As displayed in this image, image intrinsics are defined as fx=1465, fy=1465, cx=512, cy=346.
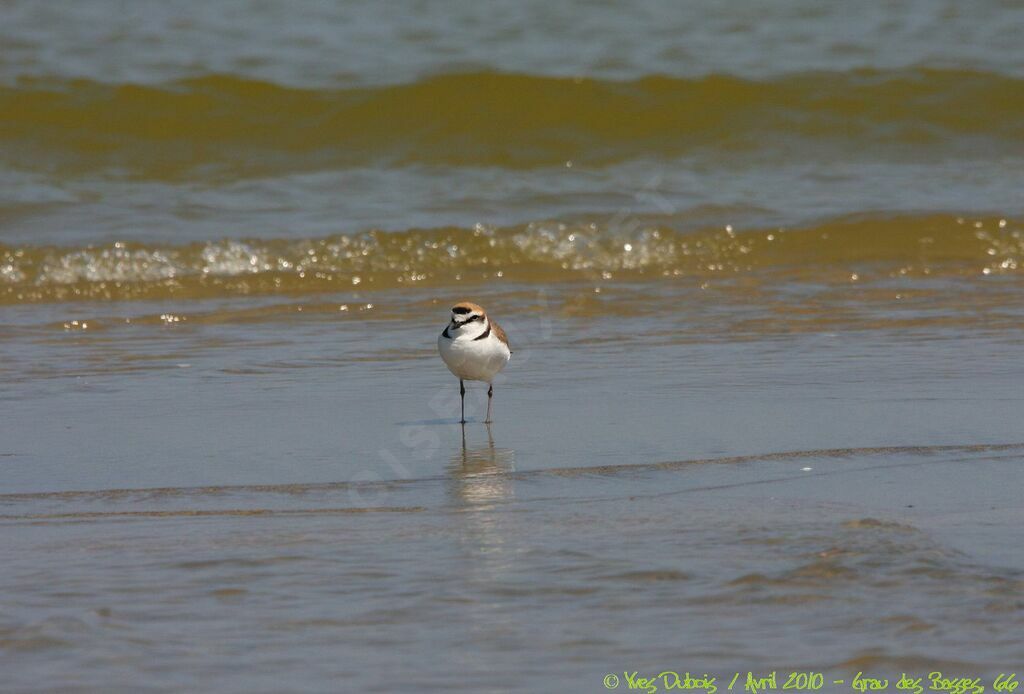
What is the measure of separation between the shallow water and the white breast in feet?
0.85

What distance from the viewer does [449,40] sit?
17500 mm

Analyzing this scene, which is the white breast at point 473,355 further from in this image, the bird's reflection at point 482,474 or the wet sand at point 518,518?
the bird's reflection at point 482,474

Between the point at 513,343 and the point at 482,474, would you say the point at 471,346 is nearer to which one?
the point at 482,474

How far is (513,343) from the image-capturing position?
26.3ft

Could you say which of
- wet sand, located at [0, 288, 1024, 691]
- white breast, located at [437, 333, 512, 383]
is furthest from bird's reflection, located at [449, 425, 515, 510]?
white breast, located at [437, 333, 512, 383]

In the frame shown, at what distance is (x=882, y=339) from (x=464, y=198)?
19.5 feet

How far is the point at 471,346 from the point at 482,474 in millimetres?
1118

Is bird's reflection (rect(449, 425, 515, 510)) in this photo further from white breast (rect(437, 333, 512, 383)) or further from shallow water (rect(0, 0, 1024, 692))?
white breast (rect(437, 333, 512, 383))

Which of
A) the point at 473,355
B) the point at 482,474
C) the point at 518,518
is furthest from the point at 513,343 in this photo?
the point at 518,518

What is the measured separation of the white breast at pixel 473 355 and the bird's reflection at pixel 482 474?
1.47ft

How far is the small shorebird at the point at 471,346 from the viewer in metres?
6.23

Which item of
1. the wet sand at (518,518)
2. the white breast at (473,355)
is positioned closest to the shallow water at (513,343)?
the wet sand at (518,518)

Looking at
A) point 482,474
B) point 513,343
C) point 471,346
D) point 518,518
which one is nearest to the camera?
point 518,518

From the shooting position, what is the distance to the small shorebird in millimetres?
6234
